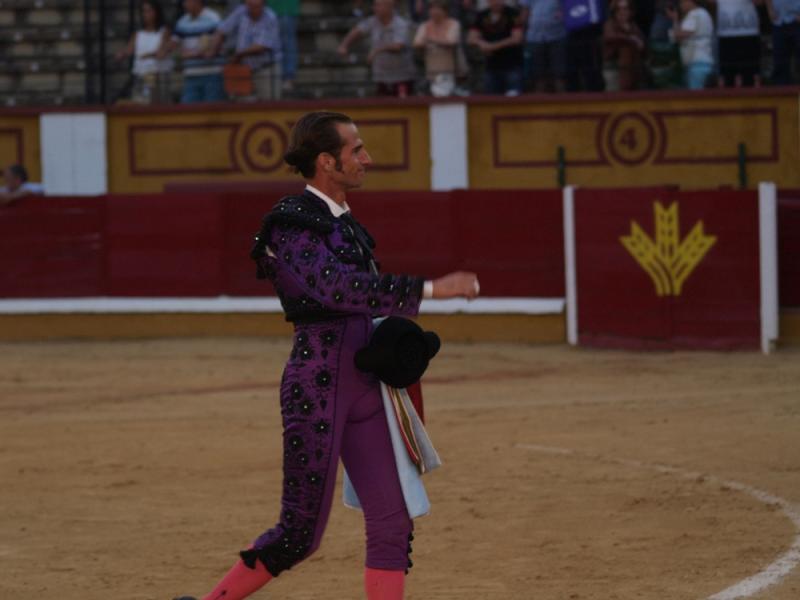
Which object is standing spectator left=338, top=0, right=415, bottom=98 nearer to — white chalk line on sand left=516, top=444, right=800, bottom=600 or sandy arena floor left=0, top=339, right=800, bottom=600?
sandy arena floor left=0, top=339, right=800, bottom=600

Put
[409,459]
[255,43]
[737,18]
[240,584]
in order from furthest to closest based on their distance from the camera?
[255,43] → [737,18] → [240,584] → [409,459]

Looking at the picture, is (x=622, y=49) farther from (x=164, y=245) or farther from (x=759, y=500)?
(x=759, y=500)

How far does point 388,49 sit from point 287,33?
109 centimetres

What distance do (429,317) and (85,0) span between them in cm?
508

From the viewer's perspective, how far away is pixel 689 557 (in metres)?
5.80

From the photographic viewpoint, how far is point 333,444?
4.30 meters

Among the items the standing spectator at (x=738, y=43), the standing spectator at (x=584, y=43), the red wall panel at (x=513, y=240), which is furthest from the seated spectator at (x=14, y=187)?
the standing spectator at (x=738, y=43)

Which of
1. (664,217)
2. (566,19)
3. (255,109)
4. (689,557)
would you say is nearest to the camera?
(689,557)

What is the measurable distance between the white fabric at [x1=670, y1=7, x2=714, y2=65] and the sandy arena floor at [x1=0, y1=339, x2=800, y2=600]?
274 cm

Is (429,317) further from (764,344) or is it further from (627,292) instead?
(764,344)

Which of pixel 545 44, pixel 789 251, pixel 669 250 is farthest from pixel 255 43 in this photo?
pixel 789 251

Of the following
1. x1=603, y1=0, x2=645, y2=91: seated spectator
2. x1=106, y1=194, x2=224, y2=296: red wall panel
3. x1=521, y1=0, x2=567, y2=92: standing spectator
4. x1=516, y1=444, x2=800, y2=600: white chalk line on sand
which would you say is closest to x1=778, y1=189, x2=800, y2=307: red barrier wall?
x1=603, y1=0, x2=645, y2=91: seated spectator

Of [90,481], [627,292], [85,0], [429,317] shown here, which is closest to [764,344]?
[627,292]

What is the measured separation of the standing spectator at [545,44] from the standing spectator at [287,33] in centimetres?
209
